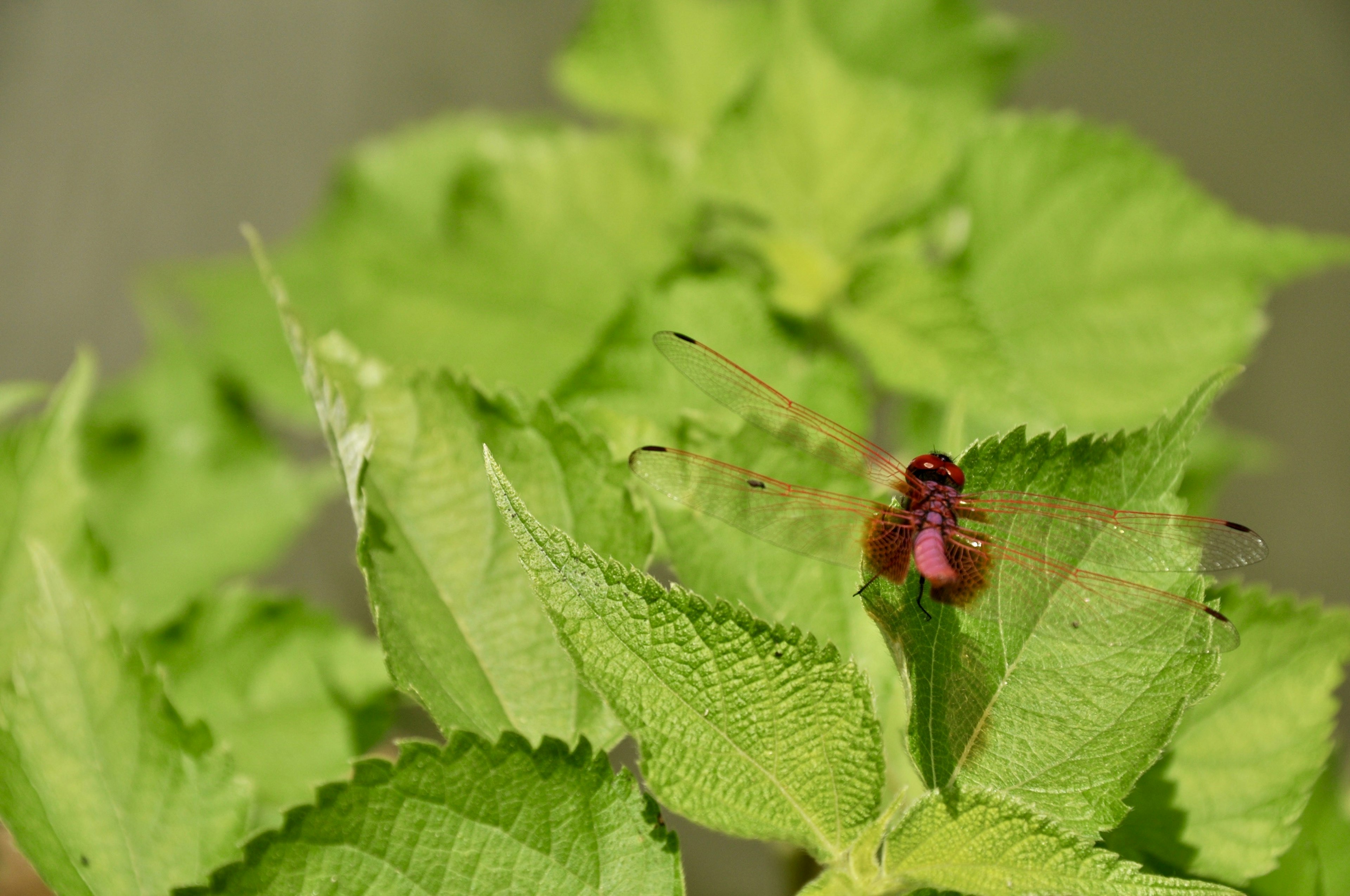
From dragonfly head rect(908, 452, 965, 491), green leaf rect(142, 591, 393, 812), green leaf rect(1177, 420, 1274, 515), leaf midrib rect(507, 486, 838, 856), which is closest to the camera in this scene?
leaf midrib rect(507, 486, 838, 856)

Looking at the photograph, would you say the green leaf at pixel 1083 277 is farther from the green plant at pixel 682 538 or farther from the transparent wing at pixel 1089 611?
the transparent wing at pixel 1089 611

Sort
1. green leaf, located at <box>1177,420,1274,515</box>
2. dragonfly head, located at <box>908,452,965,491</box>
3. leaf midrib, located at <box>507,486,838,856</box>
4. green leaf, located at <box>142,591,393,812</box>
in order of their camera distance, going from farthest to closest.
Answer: green leaf, located at <box>1177,420,1274,515</box>
green leaf, located at <box>142,591,393,812</box>
dragonfly head, located at <box>908,452,965,491</box>
leaf midrib, located at <box>507,486,838,856</box>

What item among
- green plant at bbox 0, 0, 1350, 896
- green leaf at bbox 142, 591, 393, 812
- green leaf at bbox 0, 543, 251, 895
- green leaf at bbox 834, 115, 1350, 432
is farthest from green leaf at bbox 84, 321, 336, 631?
green leaf at bbox 834, 115, 1350, 432

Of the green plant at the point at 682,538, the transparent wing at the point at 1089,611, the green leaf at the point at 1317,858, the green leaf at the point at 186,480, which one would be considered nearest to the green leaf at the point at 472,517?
the green plant at the point at 682,538

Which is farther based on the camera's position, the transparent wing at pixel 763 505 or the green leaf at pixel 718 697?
the transparent wing at pixel 763 505

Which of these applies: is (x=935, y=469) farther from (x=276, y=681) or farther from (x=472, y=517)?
(x=276, y=681)

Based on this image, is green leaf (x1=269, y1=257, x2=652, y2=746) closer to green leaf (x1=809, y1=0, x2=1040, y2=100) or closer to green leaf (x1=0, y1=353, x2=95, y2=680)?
green leaf (x1=0, y1=353, x2=95, y2=680)
